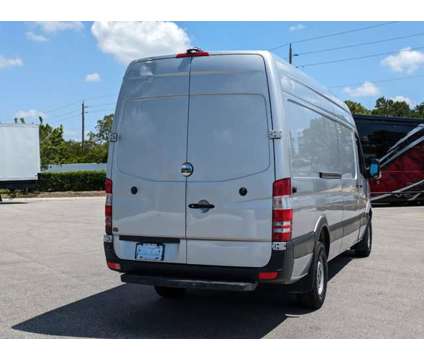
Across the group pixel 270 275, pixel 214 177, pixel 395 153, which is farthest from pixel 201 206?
pixel 395 153

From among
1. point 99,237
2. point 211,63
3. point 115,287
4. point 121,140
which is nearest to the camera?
point 211,63

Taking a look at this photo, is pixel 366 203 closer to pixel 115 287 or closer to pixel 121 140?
pixel 115 287

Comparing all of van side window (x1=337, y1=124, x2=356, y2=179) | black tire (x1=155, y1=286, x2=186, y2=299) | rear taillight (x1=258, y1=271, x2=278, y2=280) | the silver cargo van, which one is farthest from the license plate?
van side window (x1=337, y1=124, x2=356, y2=179)

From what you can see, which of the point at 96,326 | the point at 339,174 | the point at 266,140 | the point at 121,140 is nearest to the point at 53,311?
the point at 96,326

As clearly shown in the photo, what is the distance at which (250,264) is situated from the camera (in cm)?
529

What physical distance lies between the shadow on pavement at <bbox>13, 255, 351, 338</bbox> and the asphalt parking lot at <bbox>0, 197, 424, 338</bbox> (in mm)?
10

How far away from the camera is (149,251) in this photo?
5.70 meters

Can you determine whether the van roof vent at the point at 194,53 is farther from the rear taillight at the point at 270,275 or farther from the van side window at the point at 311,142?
→ the rear taillight at the point at 270,275

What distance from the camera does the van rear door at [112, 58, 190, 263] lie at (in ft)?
18.4

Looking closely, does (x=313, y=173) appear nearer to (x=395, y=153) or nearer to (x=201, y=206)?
(x=201, y=206)

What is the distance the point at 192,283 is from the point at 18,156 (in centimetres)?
2506

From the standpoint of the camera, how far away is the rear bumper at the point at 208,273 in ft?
17.2

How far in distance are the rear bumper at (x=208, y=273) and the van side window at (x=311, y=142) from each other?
3.04 ft
